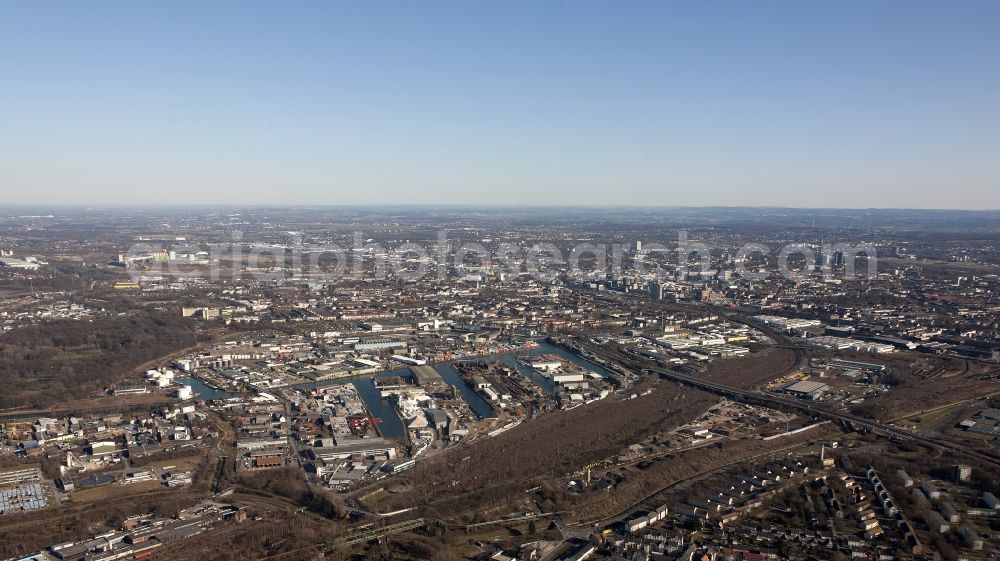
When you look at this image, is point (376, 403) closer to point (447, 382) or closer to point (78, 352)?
point (447, 382)

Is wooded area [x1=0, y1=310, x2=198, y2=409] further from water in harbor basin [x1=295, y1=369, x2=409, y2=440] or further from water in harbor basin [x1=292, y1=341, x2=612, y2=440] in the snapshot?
water in harbor basin [x1=295, y1=369, x2=409, y2=440]

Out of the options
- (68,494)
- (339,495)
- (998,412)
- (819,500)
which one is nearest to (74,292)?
(68,494)

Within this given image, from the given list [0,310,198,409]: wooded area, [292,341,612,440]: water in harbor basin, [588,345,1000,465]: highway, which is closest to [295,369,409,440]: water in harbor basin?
[292,341,612,440]: water in harbor basin

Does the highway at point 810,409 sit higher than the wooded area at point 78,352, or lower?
lower

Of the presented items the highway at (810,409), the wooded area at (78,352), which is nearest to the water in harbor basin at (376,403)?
the wooded area at (78,352)

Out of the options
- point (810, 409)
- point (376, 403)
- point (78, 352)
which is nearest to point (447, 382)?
point (376, 403)

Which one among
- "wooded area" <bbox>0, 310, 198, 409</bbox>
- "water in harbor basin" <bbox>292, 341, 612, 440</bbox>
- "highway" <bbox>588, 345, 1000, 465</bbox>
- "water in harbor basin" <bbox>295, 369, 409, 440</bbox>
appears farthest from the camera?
"wooded area" <bbox>0, 310, 198, 409</bbox>

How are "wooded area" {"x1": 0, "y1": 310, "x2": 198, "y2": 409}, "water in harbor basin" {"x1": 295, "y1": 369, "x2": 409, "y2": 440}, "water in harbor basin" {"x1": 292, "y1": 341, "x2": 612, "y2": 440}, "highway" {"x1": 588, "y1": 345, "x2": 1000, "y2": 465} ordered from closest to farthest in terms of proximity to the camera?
"highway" {"x1": 588, "y1": 345, "x2": 1000, "y2": 465}
"water in harbor basin" {"x1": 295, "y1": 369, "x2": 409, "y2": 440}
"water in harbor basin" {"x1": 292, "y1": 341, "x2": 612, "y2": 440}
"wooded area" {"x1": 0, "y1": 310, "x2": 198, "y2": 409}

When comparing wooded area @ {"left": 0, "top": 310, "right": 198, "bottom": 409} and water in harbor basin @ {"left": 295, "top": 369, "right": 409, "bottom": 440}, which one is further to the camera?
wooded area @ {"left": 0, "top": 310, "right": 198, "bottom": 409}

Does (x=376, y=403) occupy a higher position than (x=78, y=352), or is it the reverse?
(x=78, y=352)

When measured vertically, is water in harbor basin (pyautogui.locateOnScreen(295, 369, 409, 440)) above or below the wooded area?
below

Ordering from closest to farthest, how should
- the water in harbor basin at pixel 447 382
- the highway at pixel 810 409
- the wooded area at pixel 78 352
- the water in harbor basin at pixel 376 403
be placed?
the highway at pixel 810 409
the water in harbor basin at pixel 376 403
the water in harbor basin at pixel 447 382
the wooded area at pixel 78 352

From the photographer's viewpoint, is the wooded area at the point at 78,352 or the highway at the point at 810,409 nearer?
the highway at the point at 810,409

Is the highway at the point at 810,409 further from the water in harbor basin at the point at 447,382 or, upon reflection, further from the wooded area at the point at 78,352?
the wooded area at the point at 78,352
